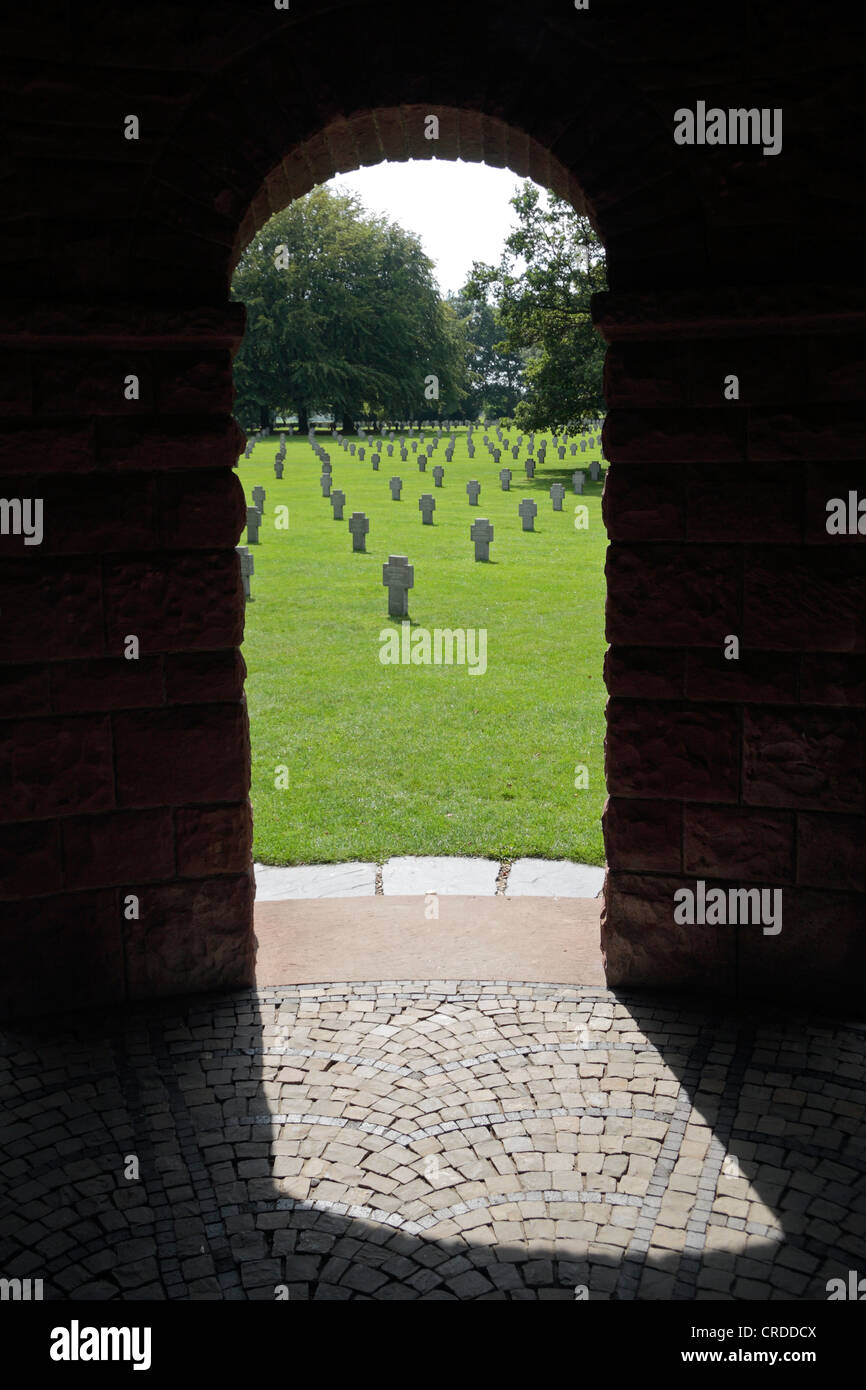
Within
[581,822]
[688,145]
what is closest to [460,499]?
[581,822]

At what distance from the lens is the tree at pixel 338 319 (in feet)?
195

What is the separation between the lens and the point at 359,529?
2089cm

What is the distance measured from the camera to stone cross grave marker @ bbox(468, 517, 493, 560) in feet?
65.4

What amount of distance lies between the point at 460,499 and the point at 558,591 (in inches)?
527

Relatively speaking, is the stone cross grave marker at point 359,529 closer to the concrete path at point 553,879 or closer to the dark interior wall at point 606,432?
the concrete path at point 553,879

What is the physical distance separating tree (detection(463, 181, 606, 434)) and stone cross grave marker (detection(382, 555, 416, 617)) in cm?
2015

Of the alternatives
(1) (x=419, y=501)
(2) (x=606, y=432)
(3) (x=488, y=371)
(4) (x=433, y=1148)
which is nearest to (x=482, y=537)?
(1) (x=419, y=501)

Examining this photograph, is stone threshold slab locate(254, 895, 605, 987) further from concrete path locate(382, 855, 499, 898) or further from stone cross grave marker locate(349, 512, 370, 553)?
stone cross grave marker locate(349, 512, 370, 553)

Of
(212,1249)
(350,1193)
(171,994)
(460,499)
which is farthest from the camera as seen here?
(460,499)

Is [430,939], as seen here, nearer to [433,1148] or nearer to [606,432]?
[433,1148]

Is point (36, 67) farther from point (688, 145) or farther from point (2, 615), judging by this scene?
point (688, 145)

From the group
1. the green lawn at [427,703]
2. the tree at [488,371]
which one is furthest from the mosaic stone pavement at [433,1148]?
the tree at [488,371]

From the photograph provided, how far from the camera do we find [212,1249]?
145 inches

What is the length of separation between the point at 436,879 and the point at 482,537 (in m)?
13.6
